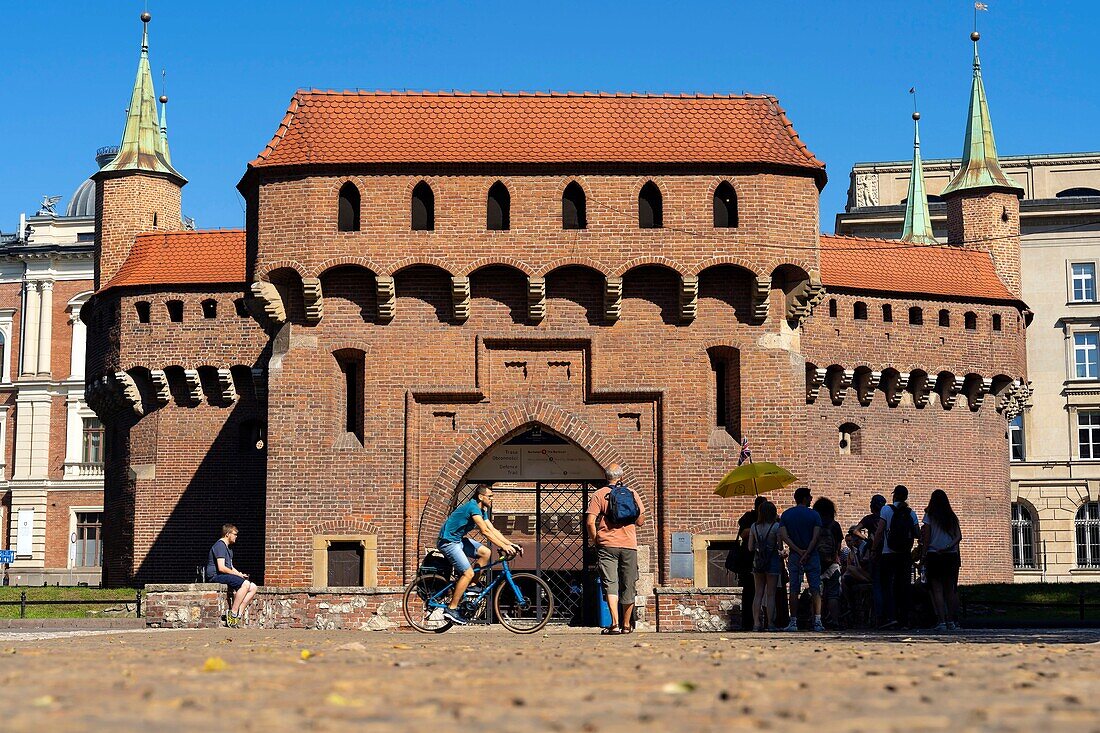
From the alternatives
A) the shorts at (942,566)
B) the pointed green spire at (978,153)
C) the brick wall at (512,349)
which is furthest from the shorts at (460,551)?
the pointed green spire at (978,153)

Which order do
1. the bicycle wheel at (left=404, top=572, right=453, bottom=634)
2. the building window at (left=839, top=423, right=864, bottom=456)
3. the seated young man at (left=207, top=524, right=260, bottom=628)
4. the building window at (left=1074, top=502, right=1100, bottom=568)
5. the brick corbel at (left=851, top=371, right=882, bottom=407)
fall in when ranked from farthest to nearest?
1. the building window at (left=1074, top=502, right=1100, bottom=568)
2. the building window at (left=839, top=423, right=864, bottom=456)
3. the brick corbel at (left=851, top=371, right=882, bottom=407)
4. the seated young man at (left=207, top=524, right=260, bottom=628)
5. the bicycle wheel at (left=404, top=572, right=453, bottom=634)

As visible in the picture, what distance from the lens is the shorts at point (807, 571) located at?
19281mm

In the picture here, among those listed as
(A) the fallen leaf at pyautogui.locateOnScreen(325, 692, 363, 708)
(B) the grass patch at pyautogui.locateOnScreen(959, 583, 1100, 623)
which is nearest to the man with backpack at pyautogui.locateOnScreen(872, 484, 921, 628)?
(B) the grass patch at pyautogui.locateOnScreen(959, 583, 1100, 623)

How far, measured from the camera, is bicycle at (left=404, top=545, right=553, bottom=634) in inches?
665

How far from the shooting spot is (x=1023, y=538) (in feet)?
206

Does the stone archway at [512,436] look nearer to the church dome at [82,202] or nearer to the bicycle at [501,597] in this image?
the bicycle at [501,597]

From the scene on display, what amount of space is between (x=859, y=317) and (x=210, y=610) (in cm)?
2245

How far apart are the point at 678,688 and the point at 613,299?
58.3ft

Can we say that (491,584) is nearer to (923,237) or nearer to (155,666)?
(155,666)

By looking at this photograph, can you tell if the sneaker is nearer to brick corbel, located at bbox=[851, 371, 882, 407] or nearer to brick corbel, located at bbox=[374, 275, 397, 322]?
brick corbel, located at bbox=[374, 275, 397, 322]

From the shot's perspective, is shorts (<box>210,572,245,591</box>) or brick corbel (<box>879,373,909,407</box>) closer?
shorts (<box>210,572,245,591</box>)

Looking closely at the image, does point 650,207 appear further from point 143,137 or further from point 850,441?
point 143,137

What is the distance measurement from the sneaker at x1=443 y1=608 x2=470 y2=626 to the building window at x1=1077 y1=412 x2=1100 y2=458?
50854 millimetres

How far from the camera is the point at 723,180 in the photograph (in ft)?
86.2
